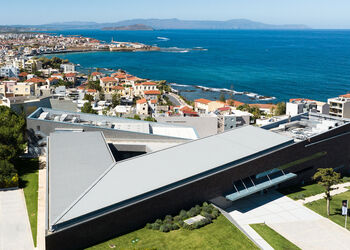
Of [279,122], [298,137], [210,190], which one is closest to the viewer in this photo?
[210,190]

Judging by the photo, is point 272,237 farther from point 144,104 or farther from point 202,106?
point 202,106

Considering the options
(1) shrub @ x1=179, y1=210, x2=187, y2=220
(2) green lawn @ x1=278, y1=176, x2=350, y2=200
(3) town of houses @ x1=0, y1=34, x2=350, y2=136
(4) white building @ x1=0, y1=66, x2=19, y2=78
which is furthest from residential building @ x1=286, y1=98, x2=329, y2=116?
(4) white building @ x1=0, y1=66, x2=19, y2=78

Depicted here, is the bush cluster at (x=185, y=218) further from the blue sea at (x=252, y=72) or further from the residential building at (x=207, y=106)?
the blue sea at (x=252, y=72)

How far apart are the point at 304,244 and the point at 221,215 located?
5.41 meters

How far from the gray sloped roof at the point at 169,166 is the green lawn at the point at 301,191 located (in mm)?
3845

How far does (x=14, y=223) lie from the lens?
2416 cm

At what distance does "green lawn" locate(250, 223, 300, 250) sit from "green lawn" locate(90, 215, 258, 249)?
1.43 metres

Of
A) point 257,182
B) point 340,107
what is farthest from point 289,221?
point 340,107

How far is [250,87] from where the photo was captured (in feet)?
348

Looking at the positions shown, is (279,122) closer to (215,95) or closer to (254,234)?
(254,234)

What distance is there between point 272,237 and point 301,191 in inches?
338

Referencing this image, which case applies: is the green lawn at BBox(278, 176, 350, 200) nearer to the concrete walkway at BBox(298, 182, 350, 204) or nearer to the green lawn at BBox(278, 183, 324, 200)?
the green lawn at BBox(278, 183, 324, 200)

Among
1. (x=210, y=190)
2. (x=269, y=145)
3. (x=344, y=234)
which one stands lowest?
(x=344, y=234)

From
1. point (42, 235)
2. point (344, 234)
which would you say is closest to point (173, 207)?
point (42, 235)
